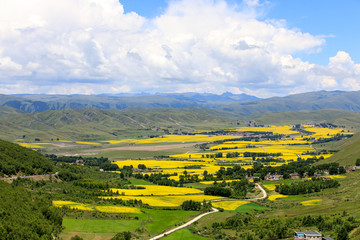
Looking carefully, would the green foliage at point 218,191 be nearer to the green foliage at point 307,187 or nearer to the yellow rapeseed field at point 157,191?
the yellow rapeseed field at point 157,191

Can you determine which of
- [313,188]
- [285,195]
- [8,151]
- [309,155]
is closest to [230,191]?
[285,195]

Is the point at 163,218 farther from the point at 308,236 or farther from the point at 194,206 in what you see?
the point at 308,236

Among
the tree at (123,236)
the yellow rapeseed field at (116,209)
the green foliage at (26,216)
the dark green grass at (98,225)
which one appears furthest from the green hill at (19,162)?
the tree at (123,236)

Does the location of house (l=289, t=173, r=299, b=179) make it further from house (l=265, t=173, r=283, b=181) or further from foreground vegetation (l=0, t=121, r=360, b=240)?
house (l=265, t=173, r=283, b=181)

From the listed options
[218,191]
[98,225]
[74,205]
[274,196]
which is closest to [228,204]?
[218,191]

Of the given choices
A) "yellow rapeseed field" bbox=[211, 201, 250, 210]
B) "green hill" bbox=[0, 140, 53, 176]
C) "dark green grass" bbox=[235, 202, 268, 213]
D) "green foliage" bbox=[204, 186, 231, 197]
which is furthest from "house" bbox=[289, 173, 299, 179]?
"green hill" bbox=[0, 140, 53, 176]

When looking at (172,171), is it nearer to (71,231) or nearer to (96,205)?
(96,205)
